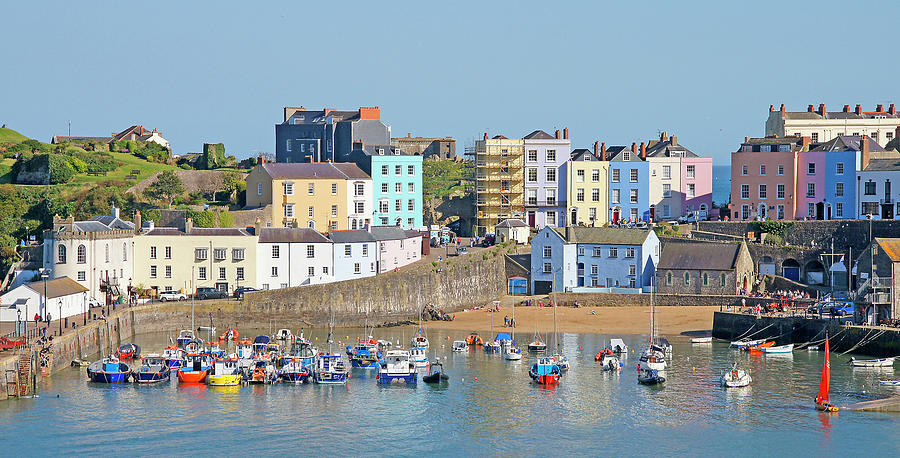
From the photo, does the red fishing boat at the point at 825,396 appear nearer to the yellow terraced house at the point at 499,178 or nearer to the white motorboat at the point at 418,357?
the white motorboat at the point at 418,357

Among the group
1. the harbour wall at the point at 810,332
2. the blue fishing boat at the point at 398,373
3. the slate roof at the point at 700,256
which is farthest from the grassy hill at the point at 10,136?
the harbour wall at the point at 810,332

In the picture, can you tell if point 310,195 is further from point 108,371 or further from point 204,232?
point 108,371

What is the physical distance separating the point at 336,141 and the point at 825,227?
123 ft

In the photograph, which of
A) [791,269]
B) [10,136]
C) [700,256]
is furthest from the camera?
[10,136]

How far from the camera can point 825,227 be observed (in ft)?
279

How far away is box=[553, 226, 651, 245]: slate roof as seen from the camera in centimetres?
8312

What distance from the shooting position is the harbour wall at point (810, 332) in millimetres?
64875

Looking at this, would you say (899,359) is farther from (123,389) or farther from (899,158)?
(123,389)

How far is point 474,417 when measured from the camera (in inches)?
2100

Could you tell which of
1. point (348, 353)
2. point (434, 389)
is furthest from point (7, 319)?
point (434, 389)

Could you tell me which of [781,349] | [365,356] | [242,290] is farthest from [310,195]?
[781,349]

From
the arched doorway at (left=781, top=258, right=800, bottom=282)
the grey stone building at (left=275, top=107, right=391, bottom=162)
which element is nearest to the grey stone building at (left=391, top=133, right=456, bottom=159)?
the grey stone building at (left=275, top=107, right=391, bottom=162)

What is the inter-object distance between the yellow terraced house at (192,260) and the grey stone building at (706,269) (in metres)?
25.4

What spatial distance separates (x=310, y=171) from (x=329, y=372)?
106 feet
